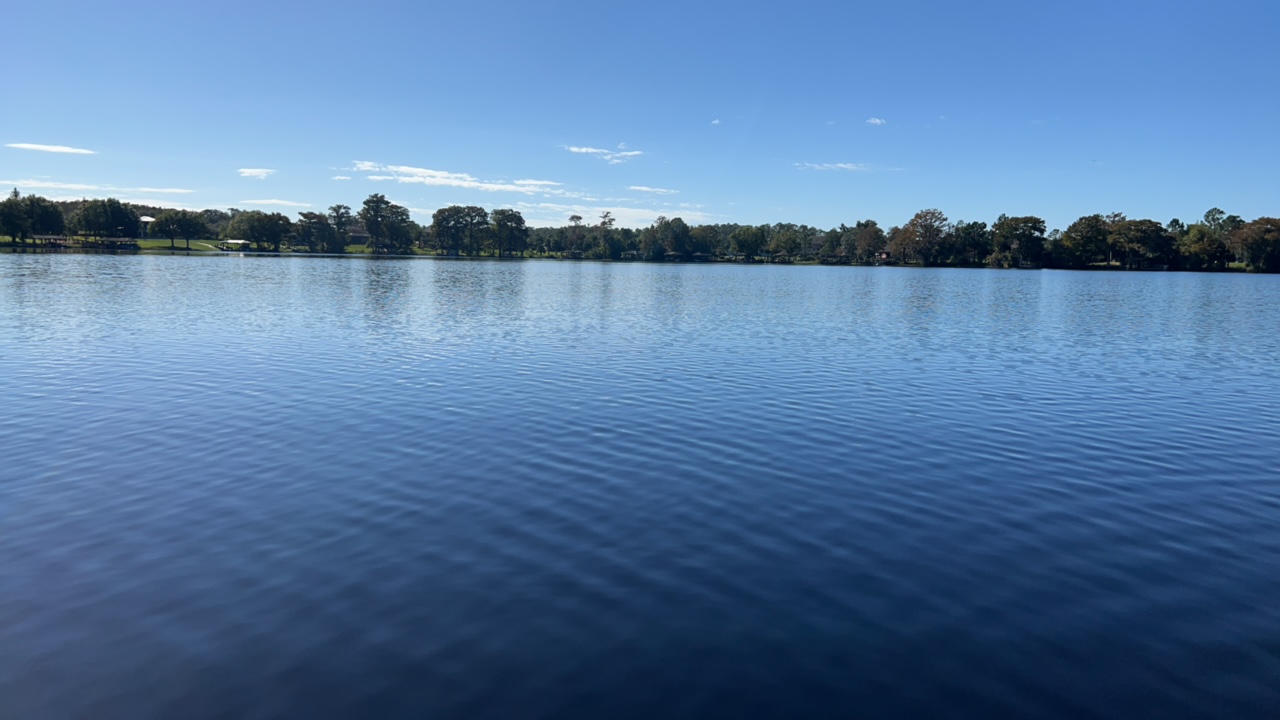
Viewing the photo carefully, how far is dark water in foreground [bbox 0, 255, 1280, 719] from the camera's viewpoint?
7375 millimetres

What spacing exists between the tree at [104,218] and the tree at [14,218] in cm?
1484

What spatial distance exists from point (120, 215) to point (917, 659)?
227 metres

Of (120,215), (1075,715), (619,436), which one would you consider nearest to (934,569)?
(1075,715)

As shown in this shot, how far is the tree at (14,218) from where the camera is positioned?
16075cm

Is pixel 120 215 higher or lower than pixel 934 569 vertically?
higher

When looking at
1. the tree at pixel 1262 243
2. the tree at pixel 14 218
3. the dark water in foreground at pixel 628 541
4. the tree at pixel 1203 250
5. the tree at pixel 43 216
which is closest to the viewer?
the dark water in foreground at pixel 628 541

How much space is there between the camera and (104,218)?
184250 mm

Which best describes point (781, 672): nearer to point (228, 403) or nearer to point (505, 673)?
point (505, 673)

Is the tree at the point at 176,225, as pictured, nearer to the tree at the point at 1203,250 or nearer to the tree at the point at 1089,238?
the tree at the point at 1089,238

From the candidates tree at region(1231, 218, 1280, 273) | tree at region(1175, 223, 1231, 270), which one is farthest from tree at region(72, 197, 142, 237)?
tree at region(1231, 218, 1280, 273)

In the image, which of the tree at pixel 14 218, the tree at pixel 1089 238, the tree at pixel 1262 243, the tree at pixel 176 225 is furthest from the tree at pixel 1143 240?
the tree at pixel 14 218

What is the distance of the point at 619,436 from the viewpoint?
1705 centimetres

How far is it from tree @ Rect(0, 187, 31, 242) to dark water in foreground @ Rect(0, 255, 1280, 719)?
595 ft

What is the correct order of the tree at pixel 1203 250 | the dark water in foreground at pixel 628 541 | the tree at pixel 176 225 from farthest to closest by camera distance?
the tree at pixel 176 225
the tree at pixel 1203 250
the dark water in foreground at pixel 628 541
